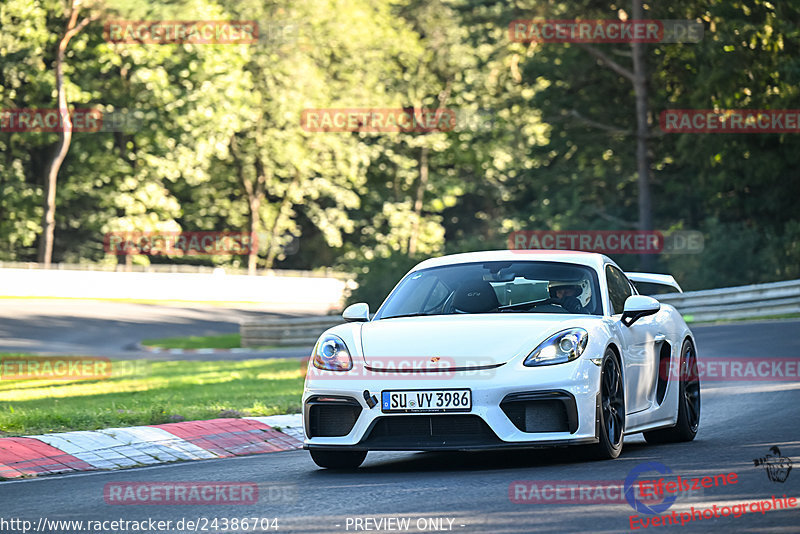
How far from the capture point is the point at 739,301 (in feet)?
96.7

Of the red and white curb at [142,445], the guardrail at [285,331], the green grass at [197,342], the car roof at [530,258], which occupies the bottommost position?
the green grass at [197,342]

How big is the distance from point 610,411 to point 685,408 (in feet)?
6.00

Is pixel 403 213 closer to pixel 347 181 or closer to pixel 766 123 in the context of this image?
pixel 347 181

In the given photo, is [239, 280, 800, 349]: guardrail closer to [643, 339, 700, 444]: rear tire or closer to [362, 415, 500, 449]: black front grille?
[643, 339, 700, 444]: rear tire

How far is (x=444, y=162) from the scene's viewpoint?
67188 millimetres

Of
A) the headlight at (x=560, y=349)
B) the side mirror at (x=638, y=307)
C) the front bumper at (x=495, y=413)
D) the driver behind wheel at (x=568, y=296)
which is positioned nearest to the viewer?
the front bumper at (x=495, y=413)

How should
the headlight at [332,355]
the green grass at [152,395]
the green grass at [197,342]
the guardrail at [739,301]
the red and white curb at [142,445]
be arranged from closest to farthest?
the headlight at [332,355], the red and white curb at [142,445], the green grass at [152,395], the guardrail at [739,301], the green grass at [197,342]

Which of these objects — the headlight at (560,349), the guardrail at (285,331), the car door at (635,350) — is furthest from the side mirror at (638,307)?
the guardrail at (285,331)

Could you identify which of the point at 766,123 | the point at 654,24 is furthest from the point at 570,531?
the point at 654,24

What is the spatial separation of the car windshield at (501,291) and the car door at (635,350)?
285mm

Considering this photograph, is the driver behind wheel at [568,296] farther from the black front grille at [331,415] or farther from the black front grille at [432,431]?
the black front grille at [331,415]

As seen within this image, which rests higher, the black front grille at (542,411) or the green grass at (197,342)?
the black front grille at (542,411)

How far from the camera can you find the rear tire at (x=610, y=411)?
27.3 feet

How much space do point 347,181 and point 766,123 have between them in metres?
34.0
